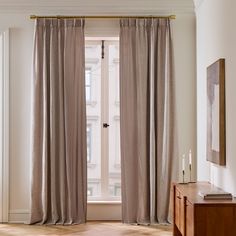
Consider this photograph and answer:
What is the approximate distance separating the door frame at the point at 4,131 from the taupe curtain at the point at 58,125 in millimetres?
368

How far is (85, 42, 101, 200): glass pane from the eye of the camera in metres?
7.39

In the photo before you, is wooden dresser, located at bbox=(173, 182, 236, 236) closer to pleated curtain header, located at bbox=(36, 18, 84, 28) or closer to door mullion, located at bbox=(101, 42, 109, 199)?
door mullion, located at bbox=(101, 42, 109, 199)

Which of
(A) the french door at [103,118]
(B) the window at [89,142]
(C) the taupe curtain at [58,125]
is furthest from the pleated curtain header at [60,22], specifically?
(B) the window at [89,142]

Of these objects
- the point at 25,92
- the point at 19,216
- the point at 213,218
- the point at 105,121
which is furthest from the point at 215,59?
the point at 19,216

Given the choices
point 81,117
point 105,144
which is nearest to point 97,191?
point 105,144

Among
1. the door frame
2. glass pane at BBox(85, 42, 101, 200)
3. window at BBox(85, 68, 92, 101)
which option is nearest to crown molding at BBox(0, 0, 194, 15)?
the door frame

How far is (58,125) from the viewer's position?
22.7 ft

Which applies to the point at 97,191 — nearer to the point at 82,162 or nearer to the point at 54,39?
the point at 82,162

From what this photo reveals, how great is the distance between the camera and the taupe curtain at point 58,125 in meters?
6.86

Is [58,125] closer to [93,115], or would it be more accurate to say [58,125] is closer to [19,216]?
[93,115]

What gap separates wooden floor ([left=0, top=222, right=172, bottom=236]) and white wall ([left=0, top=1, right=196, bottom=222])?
1.59 feet

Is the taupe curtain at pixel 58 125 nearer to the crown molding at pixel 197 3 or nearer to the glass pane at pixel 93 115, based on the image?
the glass pane at pixel 93 115

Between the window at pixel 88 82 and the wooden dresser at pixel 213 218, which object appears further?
the window at pixel 88 82

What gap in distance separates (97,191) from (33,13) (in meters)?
2.44
